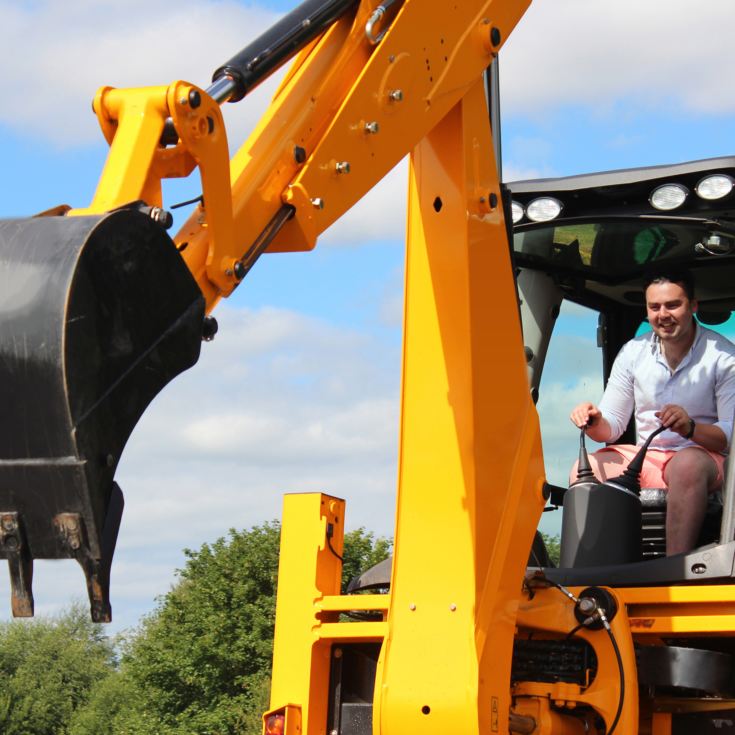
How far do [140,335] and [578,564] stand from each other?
8.61 ft

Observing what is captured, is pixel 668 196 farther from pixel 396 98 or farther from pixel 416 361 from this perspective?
pixel 396 98

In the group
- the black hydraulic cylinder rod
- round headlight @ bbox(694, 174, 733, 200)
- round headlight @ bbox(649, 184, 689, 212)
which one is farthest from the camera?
round headlight @ bbox(649, 184, 689, 212)

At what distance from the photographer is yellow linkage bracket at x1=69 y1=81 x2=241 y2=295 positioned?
338cm

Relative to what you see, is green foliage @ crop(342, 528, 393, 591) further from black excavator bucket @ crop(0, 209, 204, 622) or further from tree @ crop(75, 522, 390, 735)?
black excavator bucket @ crop(0, 209, 204, 622)

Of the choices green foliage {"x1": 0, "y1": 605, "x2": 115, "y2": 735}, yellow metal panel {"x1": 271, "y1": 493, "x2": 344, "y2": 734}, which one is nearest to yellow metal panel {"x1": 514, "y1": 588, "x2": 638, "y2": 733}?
yellow metal panel {"x1": 271, "y1": 493, "x2": 344, "y2": 734}

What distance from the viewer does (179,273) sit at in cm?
338

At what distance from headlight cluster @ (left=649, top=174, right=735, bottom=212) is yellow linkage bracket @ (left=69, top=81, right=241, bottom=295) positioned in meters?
2.40

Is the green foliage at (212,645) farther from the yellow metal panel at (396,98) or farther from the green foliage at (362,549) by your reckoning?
the yellow metal panel at (396,98)

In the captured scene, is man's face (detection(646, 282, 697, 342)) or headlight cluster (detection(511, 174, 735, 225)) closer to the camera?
headlight cluster (detection(511, 174, 735, 225))

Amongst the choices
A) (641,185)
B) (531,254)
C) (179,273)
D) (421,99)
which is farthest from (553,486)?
(179,273)

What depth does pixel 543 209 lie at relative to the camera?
5.72m

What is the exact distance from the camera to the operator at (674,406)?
16.8ft

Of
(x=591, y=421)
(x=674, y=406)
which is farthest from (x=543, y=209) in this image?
(x=674, y=406)

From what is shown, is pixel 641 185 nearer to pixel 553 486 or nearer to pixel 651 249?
pixel 651 249
